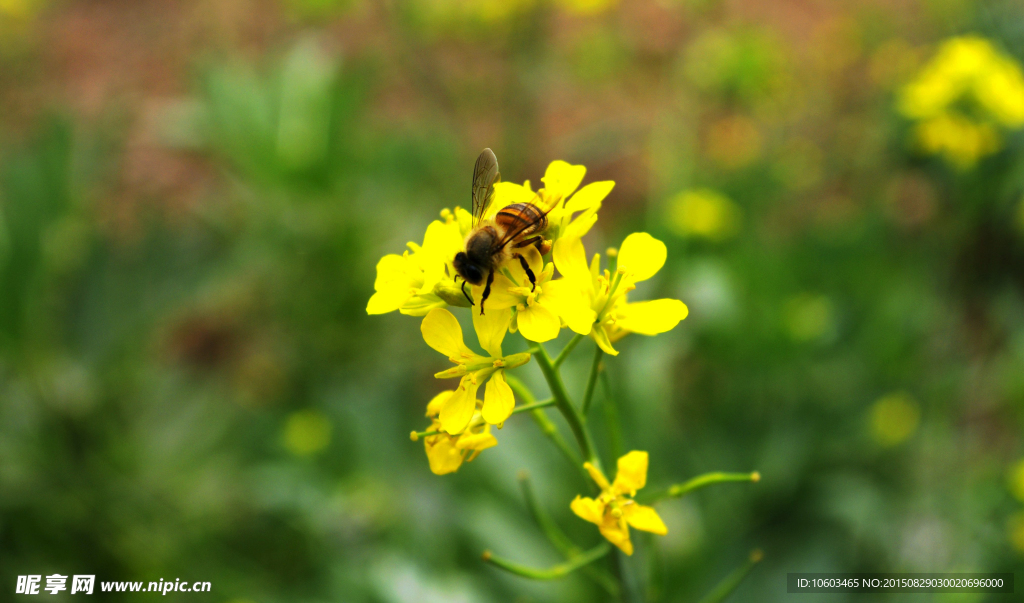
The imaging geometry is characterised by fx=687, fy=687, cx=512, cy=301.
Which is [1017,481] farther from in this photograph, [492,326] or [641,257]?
[492,326]

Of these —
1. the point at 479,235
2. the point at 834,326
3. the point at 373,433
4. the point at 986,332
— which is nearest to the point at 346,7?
the point at 373,433

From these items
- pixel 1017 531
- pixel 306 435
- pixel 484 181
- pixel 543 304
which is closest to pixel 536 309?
pixel 543 304

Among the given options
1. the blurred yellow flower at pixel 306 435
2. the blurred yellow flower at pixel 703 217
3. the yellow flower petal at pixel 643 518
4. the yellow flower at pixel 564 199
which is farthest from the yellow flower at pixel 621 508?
the blurred yellow flower at pixel 703 217

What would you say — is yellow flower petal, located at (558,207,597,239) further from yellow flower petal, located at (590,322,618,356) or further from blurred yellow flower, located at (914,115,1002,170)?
blurred yellow flower, located at (914,115,1002,170)

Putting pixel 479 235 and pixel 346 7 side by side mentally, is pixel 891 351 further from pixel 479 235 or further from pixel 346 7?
pixel 346 7

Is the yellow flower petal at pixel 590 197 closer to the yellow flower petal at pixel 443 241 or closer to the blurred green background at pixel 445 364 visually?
the yellow flower petal at pixel 443 241
